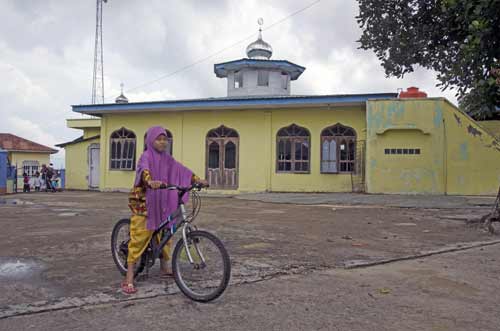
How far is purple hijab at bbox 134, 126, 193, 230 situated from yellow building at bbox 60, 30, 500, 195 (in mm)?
10451

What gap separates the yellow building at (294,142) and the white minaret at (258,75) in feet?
0.17

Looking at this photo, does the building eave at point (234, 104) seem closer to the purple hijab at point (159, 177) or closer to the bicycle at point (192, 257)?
the purple hijab at point (159, 177)

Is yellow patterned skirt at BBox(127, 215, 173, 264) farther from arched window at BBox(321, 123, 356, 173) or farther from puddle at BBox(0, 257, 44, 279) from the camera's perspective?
arched window at BBox(321, 123, 356, 173)

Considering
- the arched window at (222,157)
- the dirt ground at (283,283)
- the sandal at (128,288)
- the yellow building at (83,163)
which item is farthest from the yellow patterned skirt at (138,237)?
the yellow building at (83,163)

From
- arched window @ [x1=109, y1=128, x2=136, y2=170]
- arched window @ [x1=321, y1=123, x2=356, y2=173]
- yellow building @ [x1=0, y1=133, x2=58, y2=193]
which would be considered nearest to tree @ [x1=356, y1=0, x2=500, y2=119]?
arched window @ [x1=321, y1=123, x2=356, y2=173]

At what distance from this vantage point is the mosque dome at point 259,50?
77.2 ft

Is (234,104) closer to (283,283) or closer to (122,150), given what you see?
(122,150)

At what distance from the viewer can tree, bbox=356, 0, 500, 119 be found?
749cm

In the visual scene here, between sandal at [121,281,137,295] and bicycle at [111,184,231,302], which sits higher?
bicycle at [111,184,231,302]

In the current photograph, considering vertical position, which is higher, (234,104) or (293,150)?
(234,104)

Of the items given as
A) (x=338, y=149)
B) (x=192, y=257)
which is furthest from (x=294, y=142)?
(x=192, y=257)

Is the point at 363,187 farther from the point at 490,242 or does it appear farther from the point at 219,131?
the point at 490,242

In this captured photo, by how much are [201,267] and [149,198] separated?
748 mm

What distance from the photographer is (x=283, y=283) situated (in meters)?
3.98
